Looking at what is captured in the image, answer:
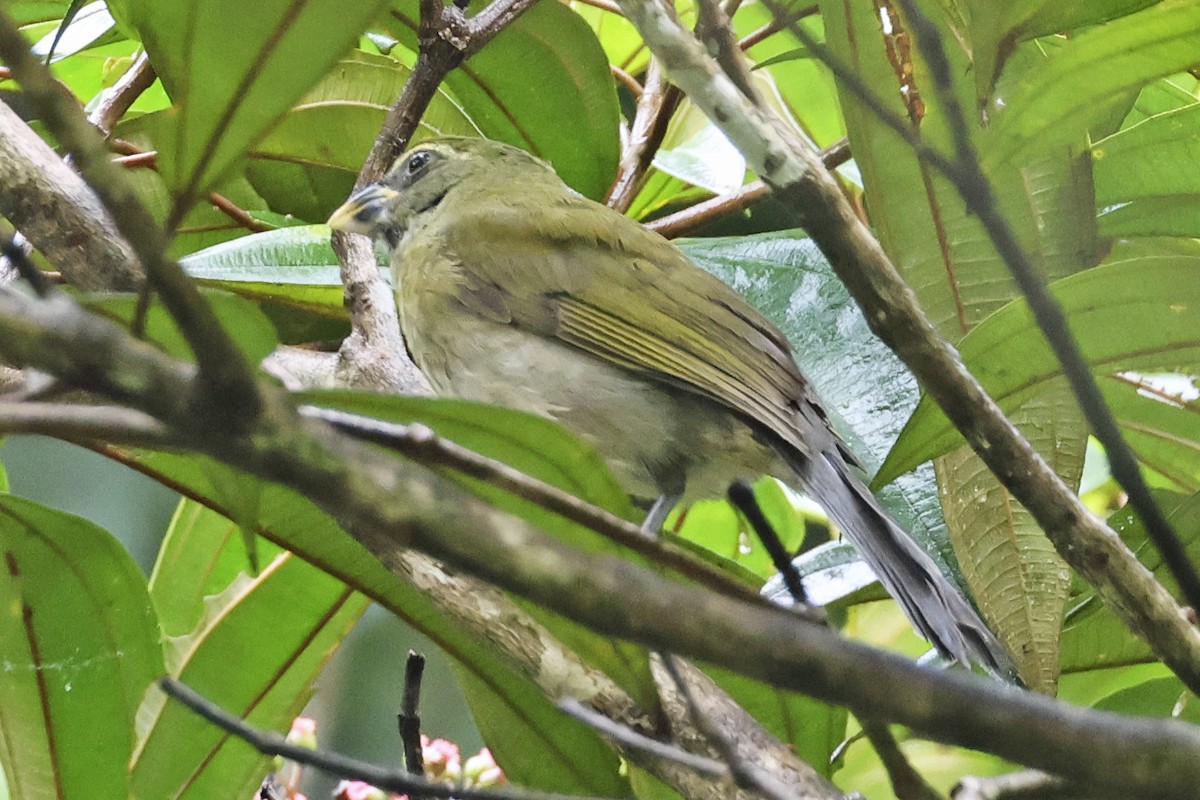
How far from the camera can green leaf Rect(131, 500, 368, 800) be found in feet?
5.65

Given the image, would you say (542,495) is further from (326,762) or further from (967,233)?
(967,233)

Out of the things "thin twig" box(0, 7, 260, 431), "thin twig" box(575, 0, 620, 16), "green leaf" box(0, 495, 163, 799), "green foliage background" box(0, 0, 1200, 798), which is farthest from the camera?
"thin twig" box(575, 0, 620, 16)

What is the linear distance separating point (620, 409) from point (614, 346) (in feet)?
0.33

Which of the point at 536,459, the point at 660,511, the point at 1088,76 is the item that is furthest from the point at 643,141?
the point at 536,459

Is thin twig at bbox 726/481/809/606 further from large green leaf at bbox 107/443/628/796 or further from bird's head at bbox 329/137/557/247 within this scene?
bird's head at bbox 329/137/557/247

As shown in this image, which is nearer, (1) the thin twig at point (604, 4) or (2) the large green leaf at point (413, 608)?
(2) the large green leaf at point (413, 608)

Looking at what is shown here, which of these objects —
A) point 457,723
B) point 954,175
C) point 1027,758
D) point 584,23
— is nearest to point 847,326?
point 584,23

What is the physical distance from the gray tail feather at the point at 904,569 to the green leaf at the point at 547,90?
668mm

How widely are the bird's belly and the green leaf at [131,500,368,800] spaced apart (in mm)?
397

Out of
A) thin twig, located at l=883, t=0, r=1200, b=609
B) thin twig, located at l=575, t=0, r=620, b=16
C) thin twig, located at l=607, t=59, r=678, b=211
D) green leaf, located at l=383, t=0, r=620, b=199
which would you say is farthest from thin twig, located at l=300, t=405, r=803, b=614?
thin twig, located at l=575, t=0, r=620, b=16

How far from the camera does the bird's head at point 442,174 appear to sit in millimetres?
2291

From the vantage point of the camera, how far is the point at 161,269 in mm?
490

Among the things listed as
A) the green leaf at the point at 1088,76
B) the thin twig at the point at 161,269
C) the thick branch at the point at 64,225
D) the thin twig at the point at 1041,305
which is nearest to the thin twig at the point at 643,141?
the green leaf at the point at 1088,76

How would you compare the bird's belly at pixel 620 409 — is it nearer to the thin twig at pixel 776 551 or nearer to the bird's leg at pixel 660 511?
the bird's leg at pixel 660 511
